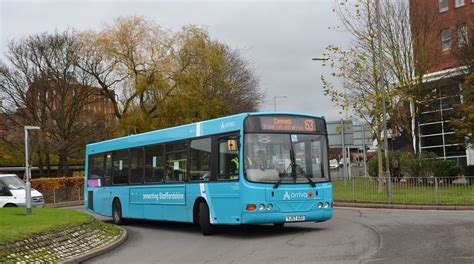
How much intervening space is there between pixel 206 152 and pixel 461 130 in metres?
20.7

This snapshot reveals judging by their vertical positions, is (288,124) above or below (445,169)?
above

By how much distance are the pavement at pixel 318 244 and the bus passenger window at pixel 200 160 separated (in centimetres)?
151

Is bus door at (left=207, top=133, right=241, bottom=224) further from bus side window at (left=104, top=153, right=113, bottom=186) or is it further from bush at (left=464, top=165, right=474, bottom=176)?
bush at (left=464, top=165, right=474, bottom=176)

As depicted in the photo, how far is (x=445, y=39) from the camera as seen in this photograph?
42.5 metres

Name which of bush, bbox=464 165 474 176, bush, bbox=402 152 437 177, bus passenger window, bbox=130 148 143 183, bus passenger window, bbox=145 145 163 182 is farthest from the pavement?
bush, bbox=464 165 474 176

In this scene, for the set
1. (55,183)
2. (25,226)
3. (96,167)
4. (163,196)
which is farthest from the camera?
(55,183)

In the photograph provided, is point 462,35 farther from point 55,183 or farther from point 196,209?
point 55,183

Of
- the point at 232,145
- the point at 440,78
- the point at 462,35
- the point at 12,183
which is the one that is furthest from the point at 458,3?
the point at 232,145

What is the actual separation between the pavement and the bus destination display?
2502 mm

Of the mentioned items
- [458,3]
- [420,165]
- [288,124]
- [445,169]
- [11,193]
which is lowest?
[11,193]

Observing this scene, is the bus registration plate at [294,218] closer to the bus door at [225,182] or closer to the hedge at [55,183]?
the bus door at [225,182]

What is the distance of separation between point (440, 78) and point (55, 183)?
25588mm

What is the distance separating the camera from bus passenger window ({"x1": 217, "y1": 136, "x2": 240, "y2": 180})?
1326cm

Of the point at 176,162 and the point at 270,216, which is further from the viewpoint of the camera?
the point at 176,162
